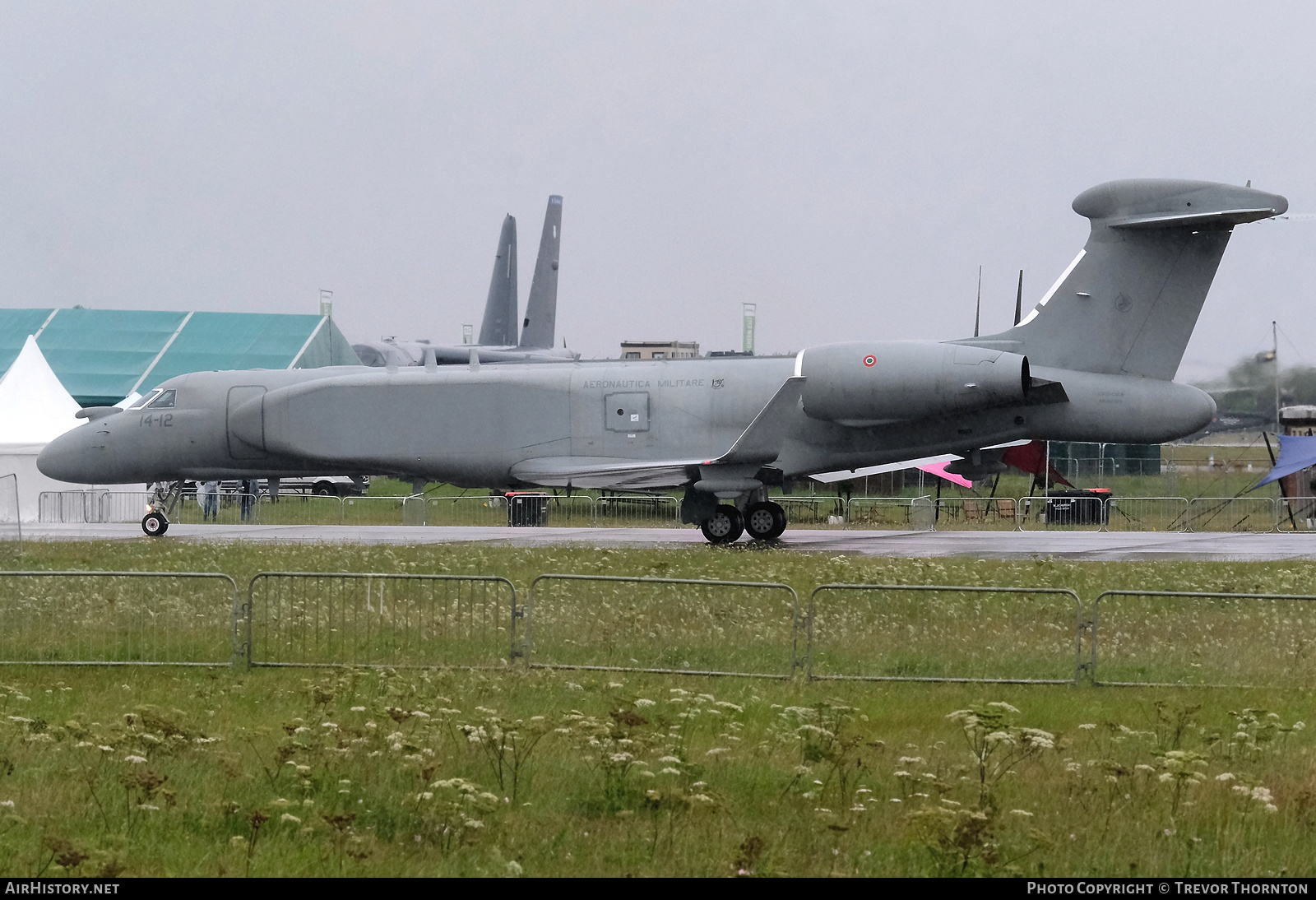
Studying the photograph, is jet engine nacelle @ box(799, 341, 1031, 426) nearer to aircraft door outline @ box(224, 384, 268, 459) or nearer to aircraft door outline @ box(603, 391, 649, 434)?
aircraft door outline @ box(603, 391, 649, 434)

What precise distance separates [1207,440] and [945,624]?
112 feet

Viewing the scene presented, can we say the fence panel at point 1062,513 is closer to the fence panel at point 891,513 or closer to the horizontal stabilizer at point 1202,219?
the fence panel at point 891,513

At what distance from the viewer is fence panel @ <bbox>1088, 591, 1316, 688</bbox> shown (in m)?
11.3

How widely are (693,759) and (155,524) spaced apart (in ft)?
73.4

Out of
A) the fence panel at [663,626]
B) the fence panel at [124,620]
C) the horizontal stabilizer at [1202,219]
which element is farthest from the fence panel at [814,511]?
the fence panel at [124,620]

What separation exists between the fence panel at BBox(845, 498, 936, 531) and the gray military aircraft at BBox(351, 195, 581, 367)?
26.6m

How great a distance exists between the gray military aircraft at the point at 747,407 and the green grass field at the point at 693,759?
36.7 ft

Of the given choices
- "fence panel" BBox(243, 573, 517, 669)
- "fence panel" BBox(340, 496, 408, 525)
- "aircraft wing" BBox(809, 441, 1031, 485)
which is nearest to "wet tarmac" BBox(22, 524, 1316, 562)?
"aircraft wing" BBox(809, 441, 1031, 485)

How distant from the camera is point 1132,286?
23.5 m

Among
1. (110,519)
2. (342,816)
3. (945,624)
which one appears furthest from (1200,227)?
(110,519)

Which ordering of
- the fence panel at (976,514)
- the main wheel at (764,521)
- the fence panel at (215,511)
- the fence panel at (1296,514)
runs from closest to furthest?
the main wheel at (764,521) → the fence panel at (1296,514) → the fence panel at (976,514) → the fence panel at (215,511)

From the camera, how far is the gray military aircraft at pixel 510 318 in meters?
65.1

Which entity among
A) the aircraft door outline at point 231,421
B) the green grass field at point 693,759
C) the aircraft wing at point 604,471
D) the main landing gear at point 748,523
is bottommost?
the green grass field at point 693,759

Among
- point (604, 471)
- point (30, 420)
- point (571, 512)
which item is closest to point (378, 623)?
point (604, 471)
